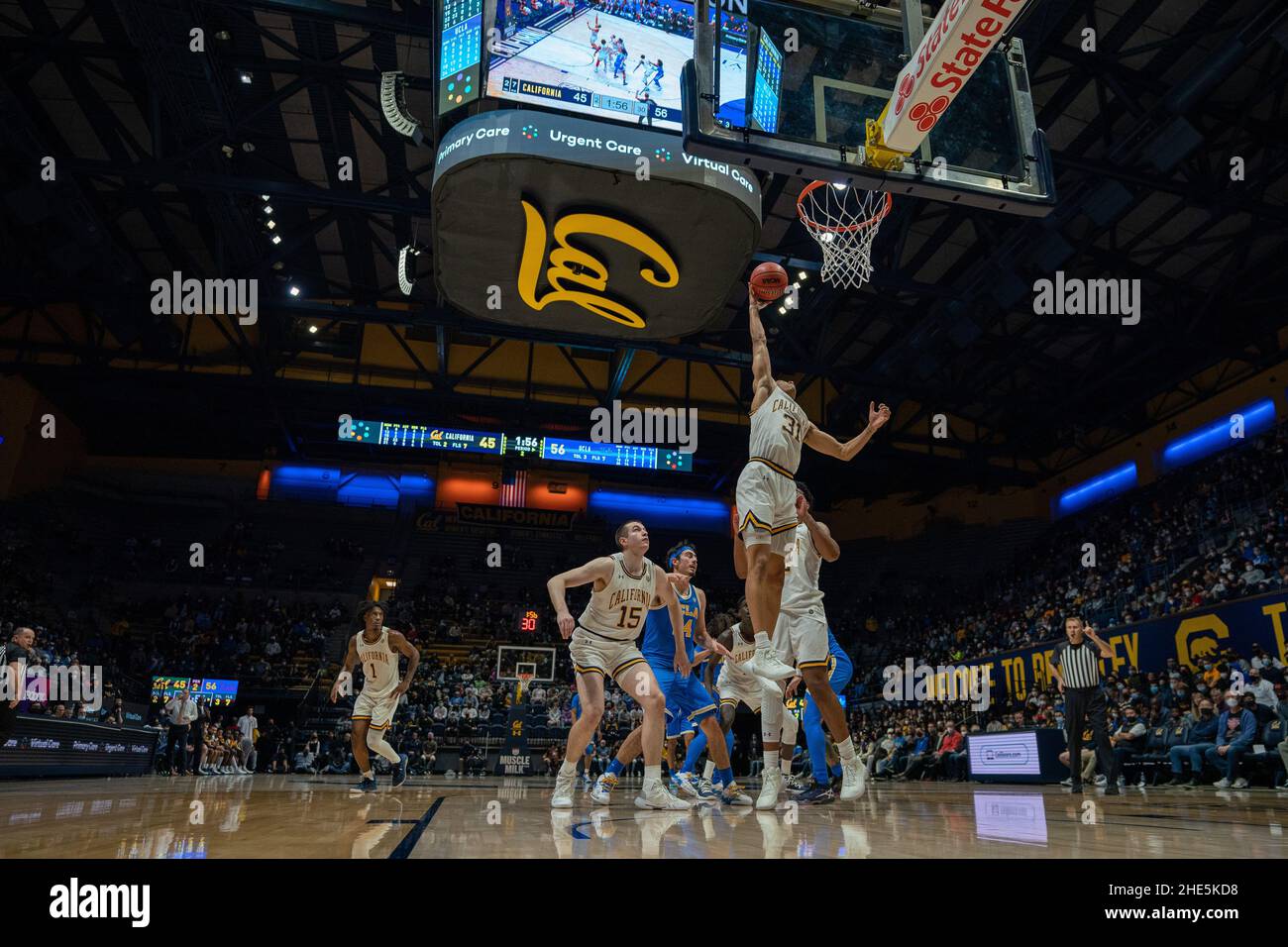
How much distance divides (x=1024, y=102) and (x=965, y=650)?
17013 mm

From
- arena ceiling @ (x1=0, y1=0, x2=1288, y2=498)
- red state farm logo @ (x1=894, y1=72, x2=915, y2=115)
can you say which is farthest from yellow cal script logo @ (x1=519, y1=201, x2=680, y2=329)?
red state farm logo @ (x1=894, y1=72, x2=915, y2=115)

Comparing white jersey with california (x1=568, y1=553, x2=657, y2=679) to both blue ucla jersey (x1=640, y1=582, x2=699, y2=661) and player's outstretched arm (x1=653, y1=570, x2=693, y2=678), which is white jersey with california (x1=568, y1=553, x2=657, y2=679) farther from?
blue ucla jersey (x1=640, y1=582, x2=699, y2=661)

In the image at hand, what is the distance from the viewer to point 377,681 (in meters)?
7.82

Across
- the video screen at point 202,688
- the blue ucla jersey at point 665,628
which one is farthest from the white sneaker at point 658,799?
the video screen at point 202,688

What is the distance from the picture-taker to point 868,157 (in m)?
5.83

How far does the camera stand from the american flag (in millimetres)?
29109

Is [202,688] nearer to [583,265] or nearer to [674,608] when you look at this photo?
[583,265]

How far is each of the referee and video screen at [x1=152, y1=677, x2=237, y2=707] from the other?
62.8 ft

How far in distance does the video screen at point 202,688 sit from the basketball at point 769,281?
19.9 m

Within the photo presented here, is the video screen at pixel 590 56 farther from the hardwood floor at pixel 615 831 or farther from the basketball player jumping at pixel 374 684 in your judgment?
the hardwood floor at pixel 615 831

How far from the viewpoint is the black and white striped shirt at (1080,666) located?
26.6 ft

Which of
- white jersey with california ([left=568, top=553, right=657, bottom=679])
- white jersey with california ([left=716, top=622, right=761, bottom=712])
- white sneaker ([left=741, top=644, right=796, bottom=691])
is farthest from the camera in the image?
white jersey with california ([left=716, top=622, right=761, bottom=712])

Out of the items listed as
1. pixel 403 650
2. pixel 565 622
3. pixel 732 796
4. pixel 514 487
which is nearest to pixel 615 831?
pixel 565 622

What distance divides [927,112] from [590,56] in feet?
12.8
